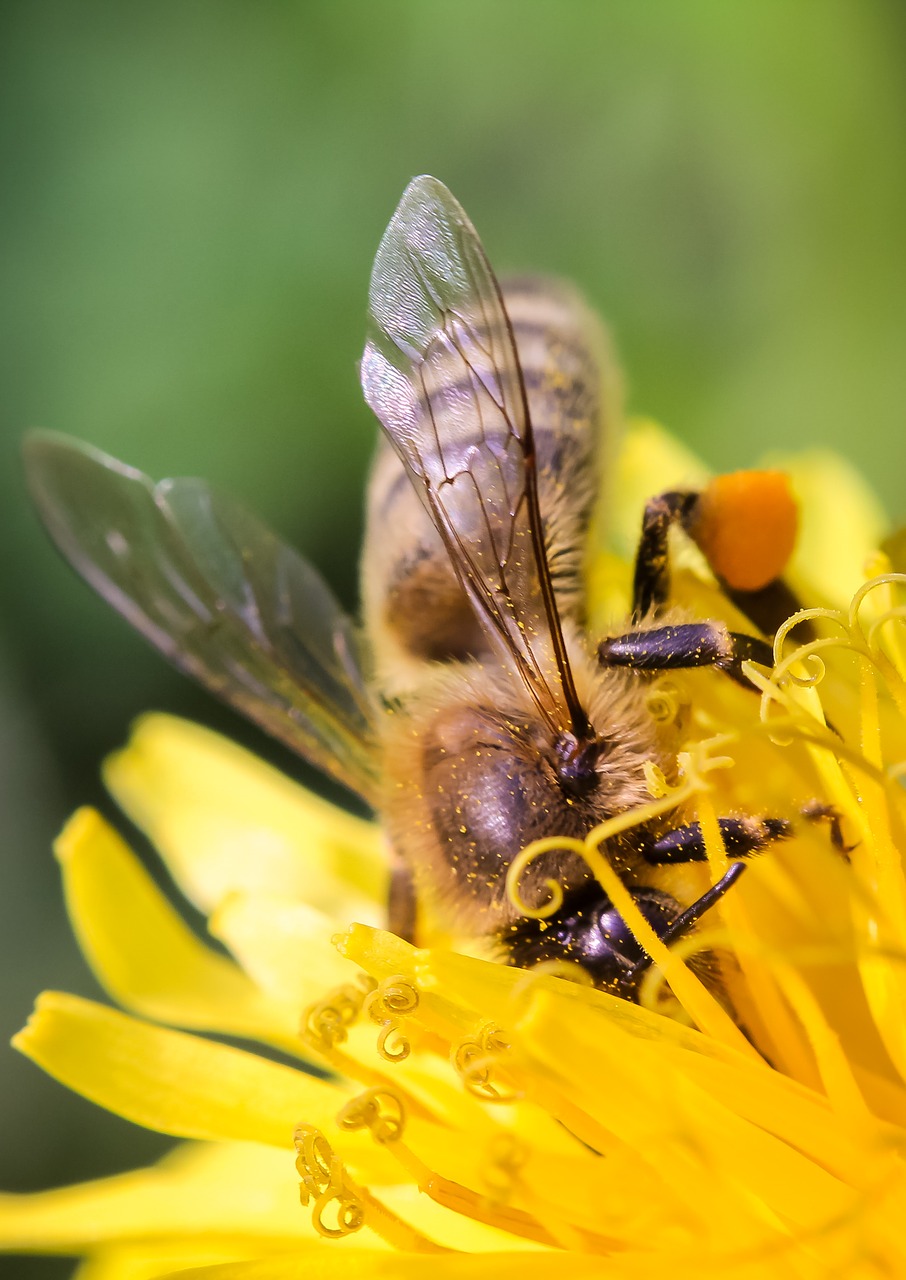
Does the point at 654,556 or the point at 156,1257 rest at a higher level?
the point at 654,556

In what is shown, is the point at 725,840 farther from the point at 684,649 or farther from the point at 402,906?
the point at 402,906

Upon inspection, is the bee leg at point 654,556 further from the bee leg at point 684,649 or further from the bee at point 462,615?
the bee leg at point 684,649

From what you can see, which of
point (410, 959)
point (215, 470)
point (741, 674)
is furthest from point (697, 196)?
point (410, 959)

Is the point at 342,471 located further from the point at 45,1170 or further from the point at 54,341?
the point at 45,1170

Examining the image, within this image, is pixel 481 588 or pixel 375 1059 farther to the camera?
pixel 375 1059

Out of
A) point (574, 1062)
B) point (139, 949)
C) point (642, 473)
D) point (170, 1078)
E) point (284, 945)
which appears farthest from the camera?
point (642, 473)

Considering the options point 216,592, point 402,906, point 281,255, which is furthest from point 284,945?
point 281,255

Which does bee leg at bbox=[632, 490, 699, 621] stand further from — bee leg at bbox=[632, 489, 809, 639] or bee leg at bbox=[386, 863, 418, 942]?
bee leg at bbox=[386, 863, 418, 942]

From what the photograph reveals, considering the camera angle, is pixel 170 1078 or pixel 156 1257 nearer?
pixel 170 1078
